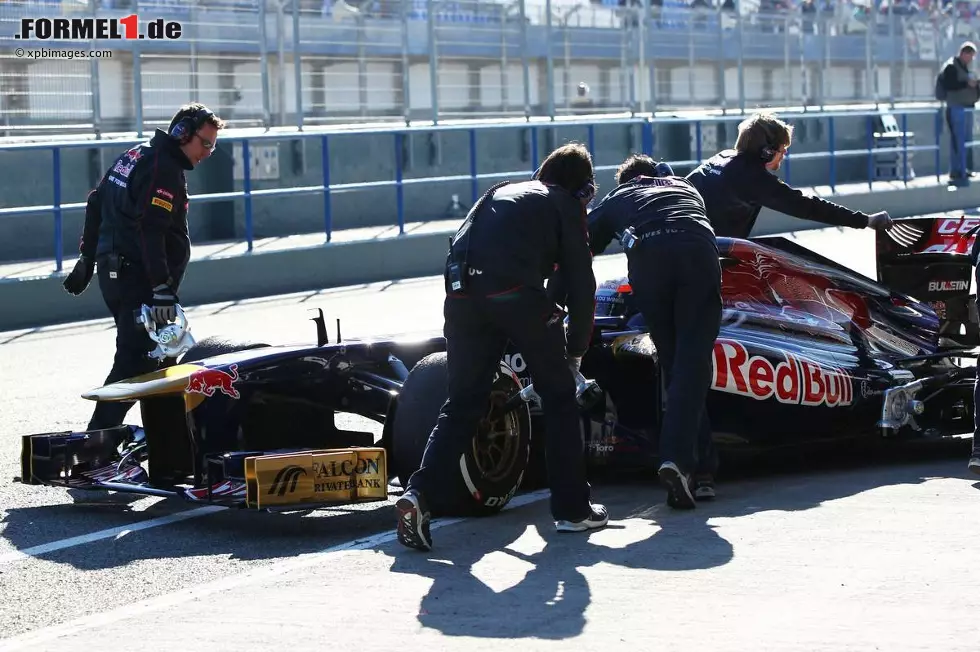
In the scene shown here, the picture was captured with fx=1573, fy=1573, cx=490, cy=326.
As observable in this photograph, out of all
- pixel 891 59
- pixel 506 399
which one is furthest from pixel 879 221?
pixel 891 59

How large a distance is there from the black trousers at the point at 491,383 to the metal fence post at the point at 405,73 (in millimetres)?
13888

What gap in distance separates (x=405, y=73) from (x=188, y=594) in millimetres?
14866

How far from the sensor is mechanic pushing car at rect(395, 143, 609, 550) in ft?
19.6

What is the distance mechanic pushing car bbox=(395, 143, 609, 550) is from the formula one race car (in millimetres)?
288

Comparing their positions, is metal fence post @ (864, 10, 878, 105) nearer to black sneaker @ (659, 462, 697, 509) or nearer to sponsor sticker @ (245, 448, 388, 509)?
black sneaker @ (659, 462, 697, 509)

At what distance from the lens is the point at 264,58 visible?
59.7 ft

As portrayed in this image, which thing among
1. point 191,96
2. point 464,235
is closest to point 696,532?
point 464,235

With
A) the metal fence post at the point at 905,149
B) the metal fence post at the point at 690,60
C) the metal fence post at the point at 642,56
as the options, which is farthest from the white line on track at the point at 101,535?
the metal fence post at the point at 905,149

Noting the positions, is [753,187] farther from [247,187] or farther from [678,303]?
[247,187]

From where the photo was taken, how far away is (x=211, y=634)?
492 cm

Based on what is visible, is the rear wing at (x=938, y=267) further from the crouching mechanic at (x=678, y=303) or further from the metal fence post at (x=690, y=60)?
the metal fence post at (x=690, y=60)

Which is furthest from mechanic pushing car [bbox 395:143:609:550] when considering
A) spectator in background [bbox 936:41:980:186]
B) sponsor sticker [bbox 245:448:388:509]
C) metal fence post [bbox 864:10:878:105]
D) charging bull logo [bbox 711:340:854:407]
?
metal fence post [bbox 864:10:878:105]

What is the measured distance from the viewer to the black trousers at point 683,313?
6.58 meters

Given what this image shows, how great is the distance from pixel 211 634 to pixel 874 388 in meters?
3.83
